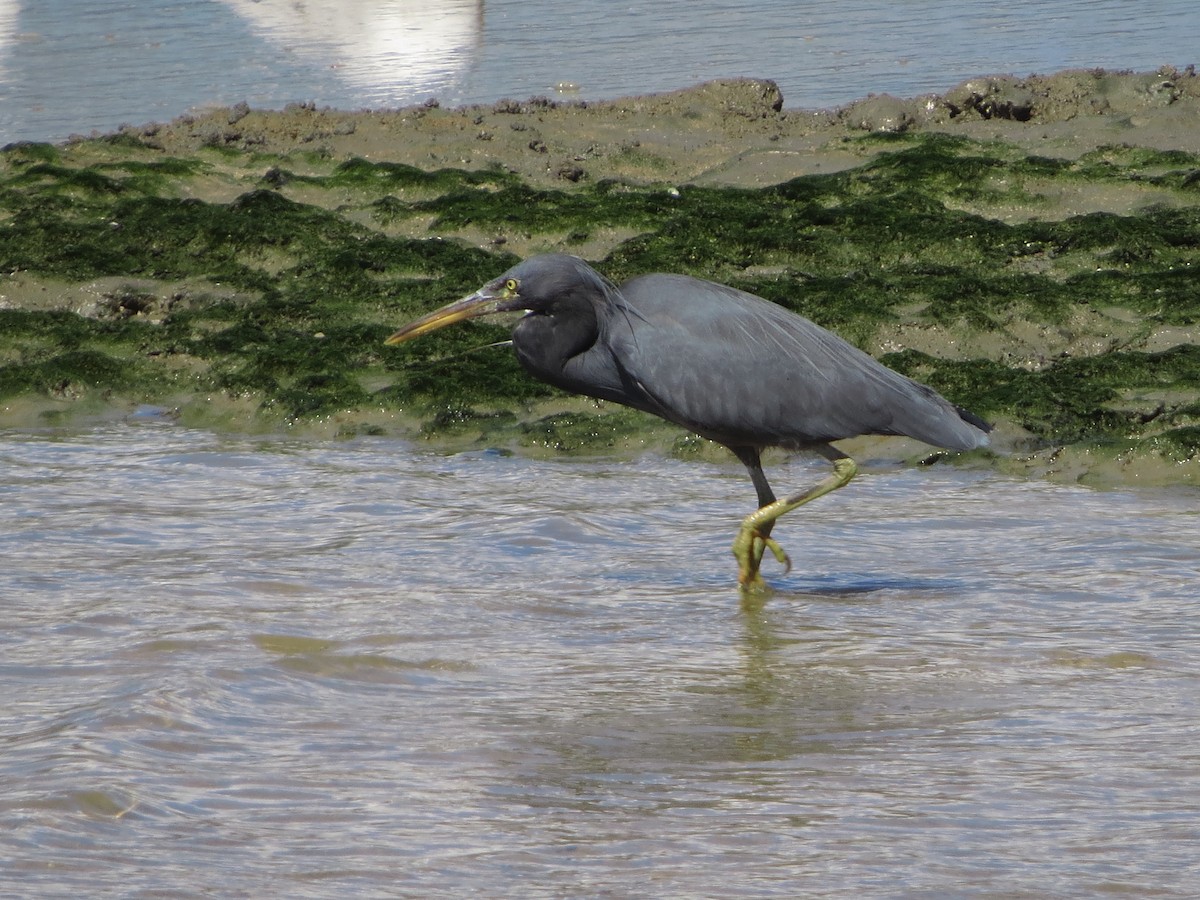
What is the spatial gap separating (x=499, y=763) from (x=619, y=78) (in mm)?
12639

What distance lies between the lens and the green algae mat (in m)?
7.67

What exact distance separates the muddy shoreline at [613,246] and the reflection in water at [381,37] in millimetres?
4045

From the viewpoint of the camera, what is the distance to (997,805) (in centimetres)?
351

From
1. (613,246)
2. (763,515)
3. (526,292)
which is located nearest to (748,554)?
(763,515)

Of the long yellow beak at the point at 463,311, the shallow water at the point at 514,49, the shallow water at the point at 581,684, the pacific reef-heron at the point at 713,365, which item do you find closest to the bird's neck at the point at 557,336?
the pacific reef-heron at the point at 713,365

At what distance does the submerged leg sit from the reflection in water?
9913 millimetres

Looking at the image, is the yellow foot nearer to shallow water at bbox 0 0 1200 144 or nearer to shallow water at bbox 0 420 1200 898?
shallow water at bbox 0 420 1200 898

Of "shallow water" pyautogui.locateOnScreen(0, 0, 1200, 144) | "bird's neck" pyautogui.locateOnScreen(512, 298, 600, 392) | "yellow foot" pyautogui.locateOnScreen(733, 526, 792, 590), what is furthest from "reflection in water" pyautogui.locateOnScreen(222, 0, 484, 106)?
"yellow foot" pyautogui.locateOnScreen(733, 526, 792, 590)

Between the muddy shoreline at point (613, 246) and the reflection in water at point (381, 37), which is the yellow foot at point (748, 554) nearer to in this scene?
the muddy shoreline at point (613, 246)

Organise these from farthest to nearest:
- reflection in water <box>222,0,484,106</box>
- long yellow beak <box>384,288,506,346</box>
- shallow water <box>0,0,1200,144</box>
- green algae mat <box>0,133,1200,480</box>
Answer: reflection in water <box>222,0,484,106</box>
shallow water <box>0,0,1200,144</box>
green algae mat <box>0,133,1200,480</box>
long yellow beak <box>384,288,506,346</box>

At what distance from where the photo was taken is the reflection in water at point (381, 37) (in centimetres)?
1670

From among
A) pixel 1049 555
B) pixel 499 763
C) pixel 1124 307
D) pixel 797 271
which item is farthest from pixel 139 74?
pixel 499 763

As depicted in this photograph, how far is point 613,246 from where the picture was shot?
31.1ft

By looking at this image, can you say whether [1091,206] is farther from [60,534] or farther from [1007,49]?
[1007,49]
